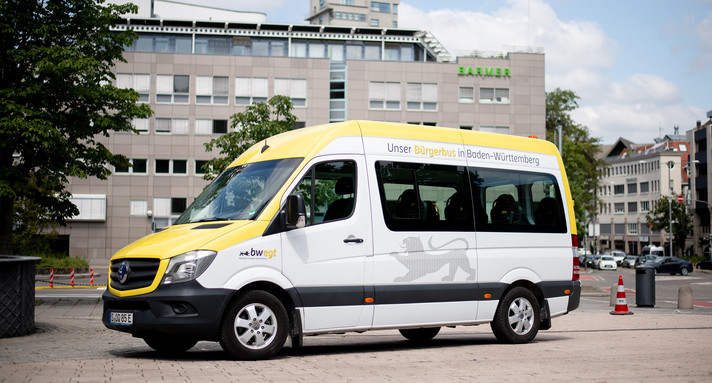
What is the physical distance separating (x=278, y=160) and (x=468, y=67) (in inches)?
2228

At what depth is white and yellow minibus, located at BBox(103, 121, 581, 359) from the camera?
31.5 ft

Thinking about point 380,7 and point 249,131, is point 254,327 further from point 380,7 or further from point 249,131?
point 380,7

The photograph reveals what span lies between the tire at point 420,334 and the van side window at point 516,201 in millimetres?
1832

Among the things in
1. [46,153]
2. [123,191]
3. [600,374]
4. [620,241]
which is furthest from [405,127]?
[620,241]

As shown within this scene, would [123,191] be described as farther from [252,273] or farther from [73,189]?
[252,273]

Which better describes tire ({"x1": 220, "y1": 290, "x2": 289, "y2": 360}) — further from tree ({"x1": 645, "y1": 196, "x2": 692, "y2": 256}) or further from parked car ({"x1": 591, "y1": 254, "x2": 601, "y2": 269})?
tree ({"x1": 645, "y1": 196, "x2": 692, "y2": 256})

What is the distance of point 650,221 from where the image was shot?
105m

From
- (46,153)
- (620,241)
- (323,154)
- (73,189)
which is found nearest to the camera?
(323,154)

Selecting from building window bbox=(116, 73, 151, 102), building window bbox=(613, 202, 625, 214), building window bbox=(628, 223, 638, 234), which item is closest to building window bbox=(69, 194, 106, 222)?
building window bbox=(116, 73, 151, 102)

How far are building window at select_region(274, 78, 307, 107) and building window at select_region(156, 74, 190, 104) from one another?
21.6 ft

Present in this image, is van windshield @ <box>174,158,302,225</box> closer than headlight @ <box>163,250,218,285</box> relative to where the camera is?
No

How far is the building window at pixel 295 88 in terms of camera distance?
62.9 meters

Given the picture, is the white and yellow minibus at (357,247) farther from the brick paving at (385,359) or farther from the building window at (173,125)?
the building window at (173,125)

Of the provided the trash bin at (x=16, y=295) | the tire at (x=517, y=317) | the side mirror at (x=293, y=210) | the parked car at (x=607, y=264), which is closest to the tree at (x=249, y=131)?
the trash bin at (x=16, y=295)
